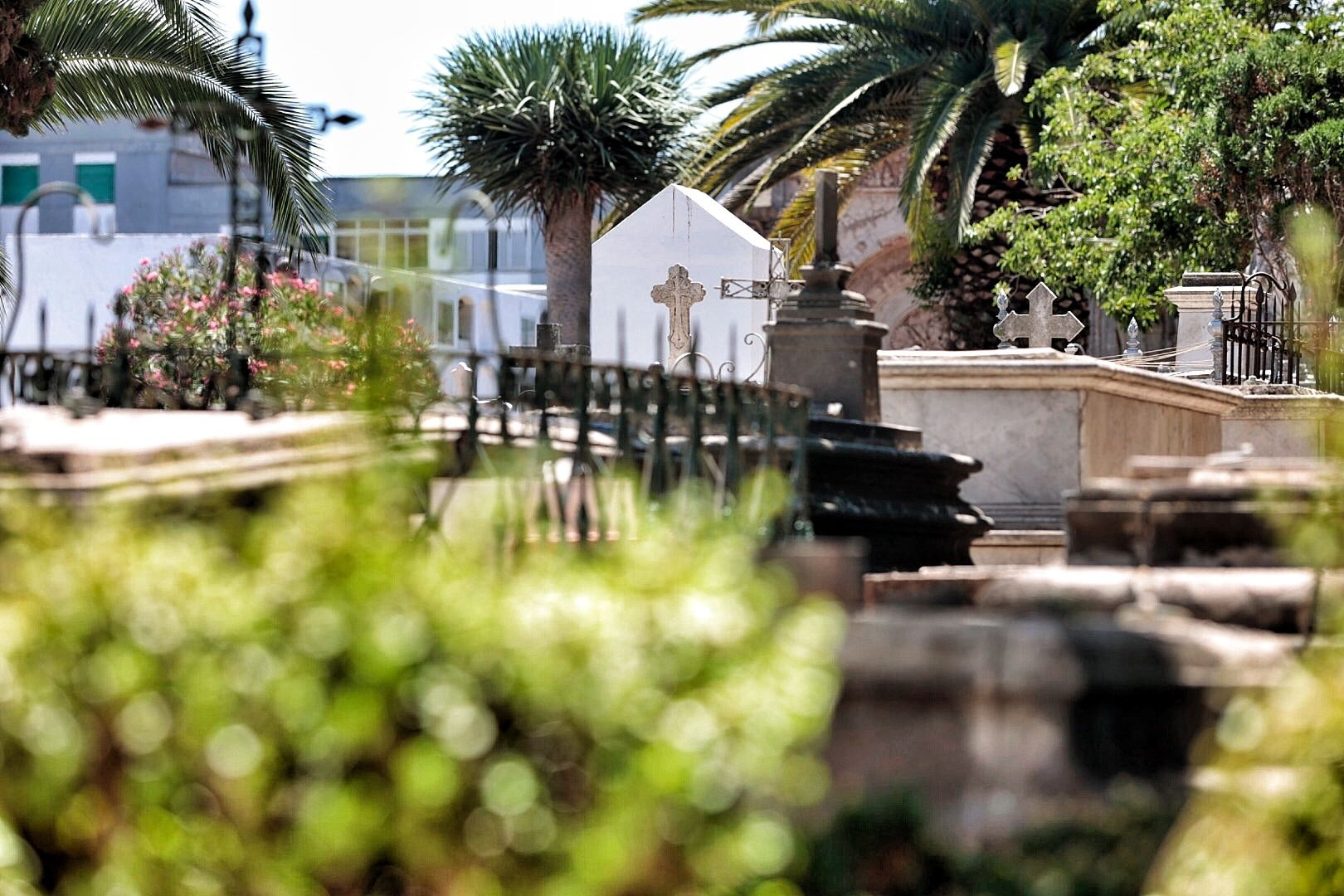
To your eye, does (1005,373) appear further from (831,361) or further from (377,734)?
(377,734)

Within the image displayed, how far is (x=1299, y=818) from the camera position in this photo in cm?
346

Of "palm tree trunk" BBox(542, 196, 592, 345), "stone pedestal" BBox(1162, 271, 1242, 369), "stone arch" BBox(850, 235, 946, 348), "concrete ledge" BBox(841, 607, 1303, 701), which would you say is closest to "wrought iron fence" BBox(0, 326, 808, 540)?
"concrete ledge" BBox(841, 607, 1303, 701)

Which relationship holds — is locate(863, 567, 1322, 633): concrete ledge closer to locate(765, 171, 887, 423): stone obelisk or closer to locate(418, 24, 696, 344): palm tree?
locate(765, 171, 887, 423): stone obelisk

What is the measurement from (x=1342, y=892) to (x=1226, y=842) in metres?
0.21

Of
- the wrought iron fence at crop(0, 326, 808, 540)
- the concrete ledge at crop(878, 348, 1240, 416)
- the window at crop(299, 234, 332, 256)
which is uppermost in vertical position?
the window at crop(299, 234, 332, 256)

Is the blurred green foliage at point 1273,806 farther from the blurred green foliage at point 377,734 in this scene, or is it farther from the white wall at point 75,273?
the white wall at point 75,273

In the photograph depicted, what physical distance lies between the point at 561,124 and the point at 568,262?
280 centimetres

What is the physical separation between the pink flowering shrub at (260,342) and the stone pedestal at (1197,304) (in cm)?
820

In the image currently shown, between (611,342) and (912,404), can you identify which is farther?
(611,342)

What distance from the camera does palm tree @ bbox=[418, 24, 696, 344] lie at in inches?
1400

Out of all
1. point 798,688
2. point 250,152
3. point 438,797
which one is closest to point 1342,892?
point 798,688

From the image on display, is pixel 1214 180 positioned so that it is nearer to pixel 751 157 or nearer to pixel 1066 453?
pixel 751 157

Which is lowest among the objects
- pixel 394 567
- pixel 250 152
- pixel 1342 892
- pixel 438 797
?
pixel 1342 892

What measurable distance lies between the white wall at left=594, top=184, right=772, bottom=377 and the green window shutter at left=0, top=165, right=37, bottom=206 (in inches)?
1334
